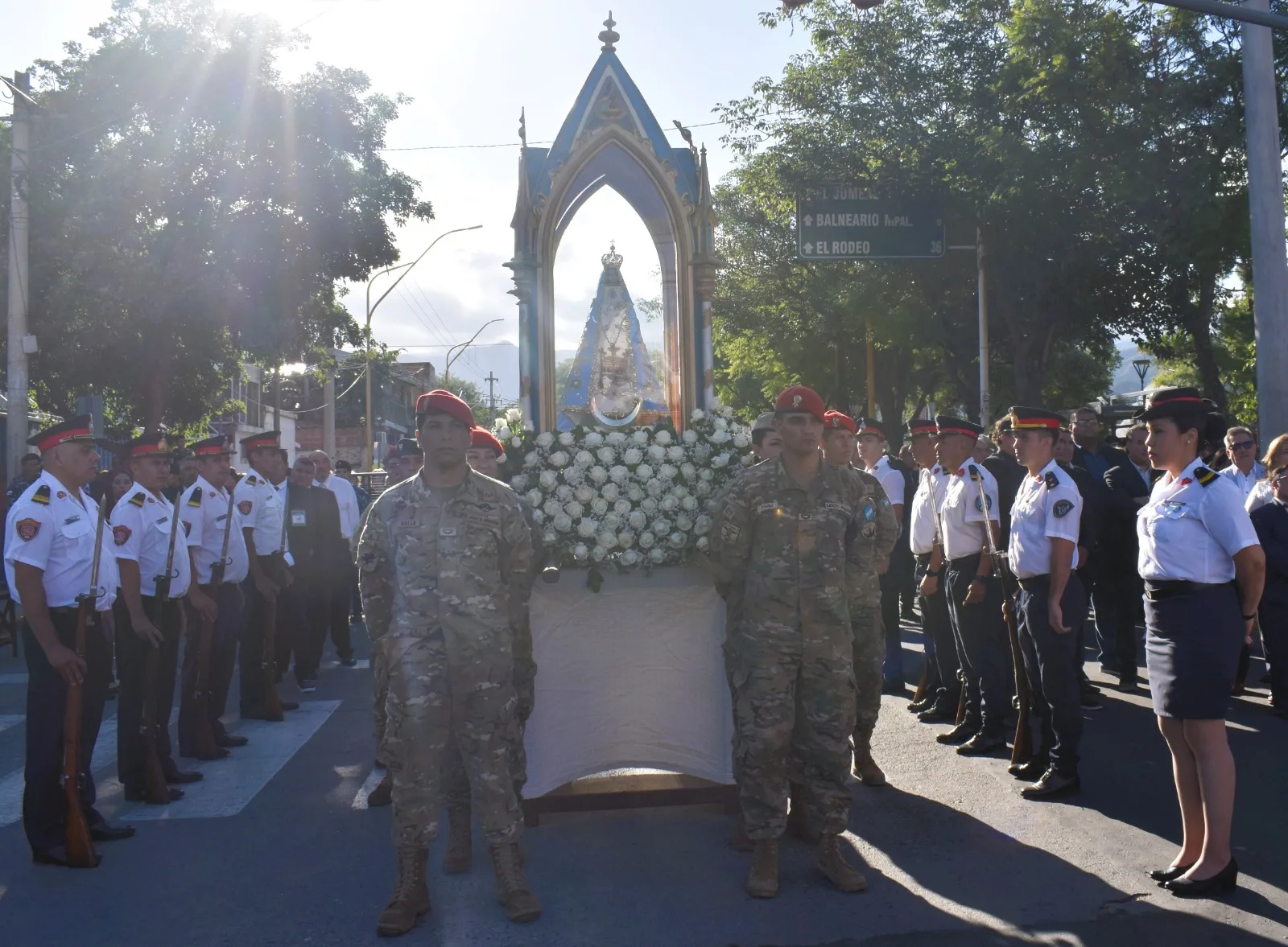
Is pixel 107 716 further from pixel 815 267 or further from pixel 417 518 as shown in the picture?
pixel 815 267

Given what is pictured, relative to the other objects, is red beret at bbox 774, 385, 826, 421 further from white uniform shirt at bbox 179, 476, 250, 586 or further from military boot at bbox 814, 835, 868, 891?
white uniform shirt at bbox 179, 476, 250, 586

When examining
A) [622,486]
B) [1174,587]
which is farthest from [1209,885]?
[622,486]

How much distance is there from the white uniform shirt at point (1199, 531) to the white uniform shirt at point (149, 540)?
17.2 feet

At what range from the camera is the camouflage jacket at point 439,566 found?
186 inches

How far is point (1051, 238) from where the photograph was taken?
1884cm

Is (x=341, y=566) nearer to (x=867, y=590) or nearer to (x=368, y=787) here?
(x=368, y=787)

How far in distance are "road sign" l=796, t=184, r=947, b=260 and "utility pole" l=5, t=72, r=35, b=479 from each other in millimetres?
11482

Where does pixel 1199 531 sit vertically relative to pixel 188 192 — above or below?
below

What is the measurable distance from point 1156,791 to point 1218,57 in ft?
44.8

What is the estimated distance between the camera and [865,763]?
6.70m

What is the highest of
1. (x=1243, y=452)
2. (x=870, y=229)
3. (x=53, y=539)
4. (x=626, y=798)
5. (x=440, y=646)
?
(x=870, y=229)

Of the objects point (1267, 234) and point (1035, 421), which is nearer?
point (1035, 421)

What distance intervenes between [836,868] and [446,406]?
8.58 ft

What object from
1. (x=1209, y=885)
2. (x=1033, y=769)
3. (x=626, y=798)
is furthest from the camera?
(x=1033, y=769)
